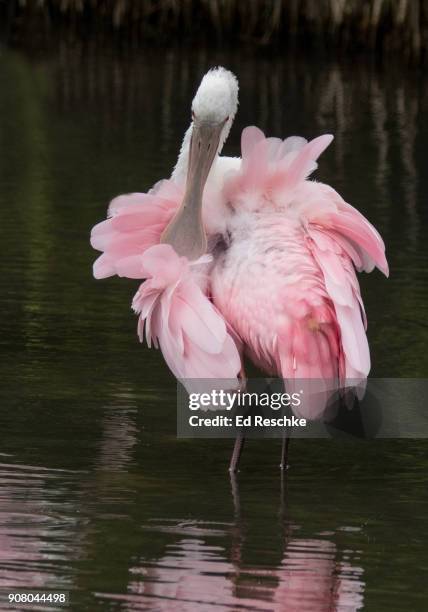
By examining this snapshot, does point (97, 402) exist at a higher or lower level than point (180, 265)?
lower

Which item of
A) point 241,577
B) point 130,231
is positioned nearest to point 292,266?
point 130,231

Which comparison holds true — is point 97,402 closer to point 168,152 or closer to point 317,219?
point 317,219

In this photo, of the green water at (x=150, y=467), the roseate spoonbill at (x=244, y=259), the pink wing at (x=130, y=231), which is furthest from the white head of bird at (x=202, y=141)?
the green water at (x=150, y=467)

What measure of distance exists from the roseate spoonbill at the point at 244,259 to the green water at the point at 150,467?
0.39m

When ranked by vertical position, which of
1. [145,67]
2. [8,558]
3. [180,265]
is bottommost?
[145,67]

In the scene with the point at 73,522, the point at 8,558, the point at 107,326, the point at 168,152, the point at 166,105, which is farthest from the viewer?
the point at 166,105

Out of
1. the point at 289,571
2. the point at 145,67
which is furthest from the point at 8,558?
the point at 145,67

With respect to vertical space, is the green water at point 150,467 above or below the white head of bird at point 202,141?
below

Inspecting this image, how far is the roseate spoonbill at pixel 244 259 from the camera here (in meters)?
5.12

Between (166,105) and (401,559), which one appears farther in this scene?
(166,105)

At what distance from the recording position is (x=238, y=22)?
21.5 meters

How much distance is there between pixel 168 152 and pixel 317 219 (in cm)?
716

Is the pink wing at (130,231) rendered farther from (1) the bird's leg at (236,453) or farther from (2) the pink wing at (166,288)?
(1) the bird's leg at (236,453)

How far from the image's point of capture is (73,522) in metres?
4.84
